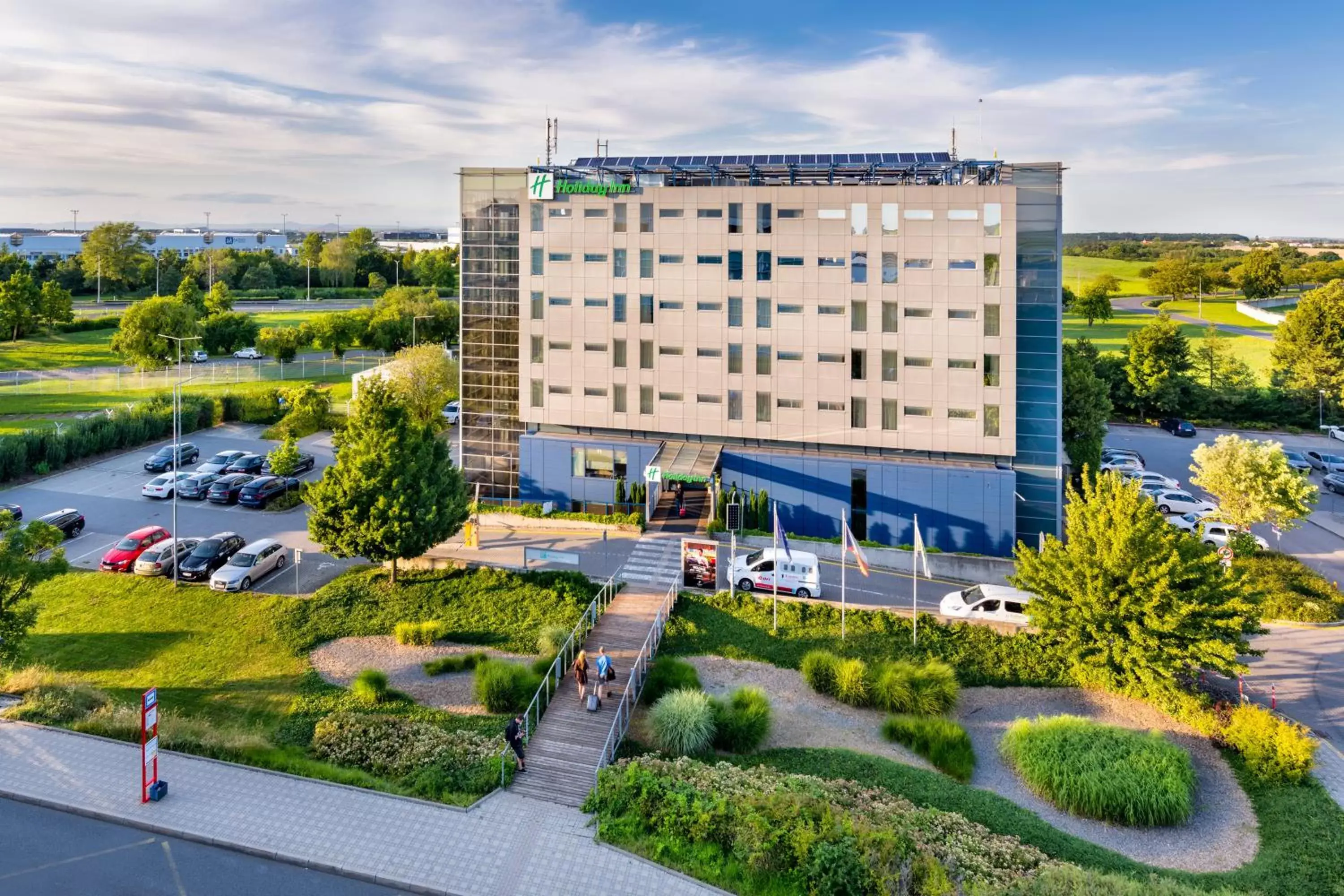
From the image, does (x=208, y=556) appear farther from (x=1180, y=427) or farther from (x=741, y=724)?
(x=1180, y=427)

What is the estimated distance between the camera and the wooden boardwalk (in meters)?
18.5

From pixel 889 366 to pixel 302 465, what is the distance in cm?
3122

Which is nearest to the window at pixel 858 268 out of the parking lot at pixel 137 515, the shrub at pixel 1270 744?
the shrub at pixel 1270 744

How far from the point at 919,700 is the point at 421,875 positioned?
13533 mm

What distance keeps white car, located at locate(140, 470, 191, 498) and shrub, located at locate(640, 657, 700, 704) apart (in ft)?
94.1

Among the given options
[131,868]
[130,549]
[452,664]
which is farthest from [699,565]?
[130,549]

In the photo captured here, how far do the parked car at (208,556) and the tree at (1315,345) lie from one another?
230ft

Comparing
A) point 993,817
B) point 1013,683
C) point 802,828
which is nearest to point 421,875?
point 802,828

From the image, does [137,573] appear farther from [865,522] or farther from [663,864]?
[865,522]

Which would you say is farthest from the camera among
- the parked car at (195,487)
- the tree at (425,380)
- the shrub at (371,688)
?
the tree at (425,380)

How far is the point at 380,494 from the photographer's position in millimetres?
29031

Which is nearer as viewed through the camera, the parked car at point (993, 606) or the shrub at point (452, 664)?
the shrub at point (452, 664)

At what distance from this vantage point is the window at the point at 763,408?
37.2 meters

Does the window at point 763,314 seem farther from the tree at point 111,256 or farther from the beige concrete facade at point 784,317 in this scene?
the tree at point 111,256
